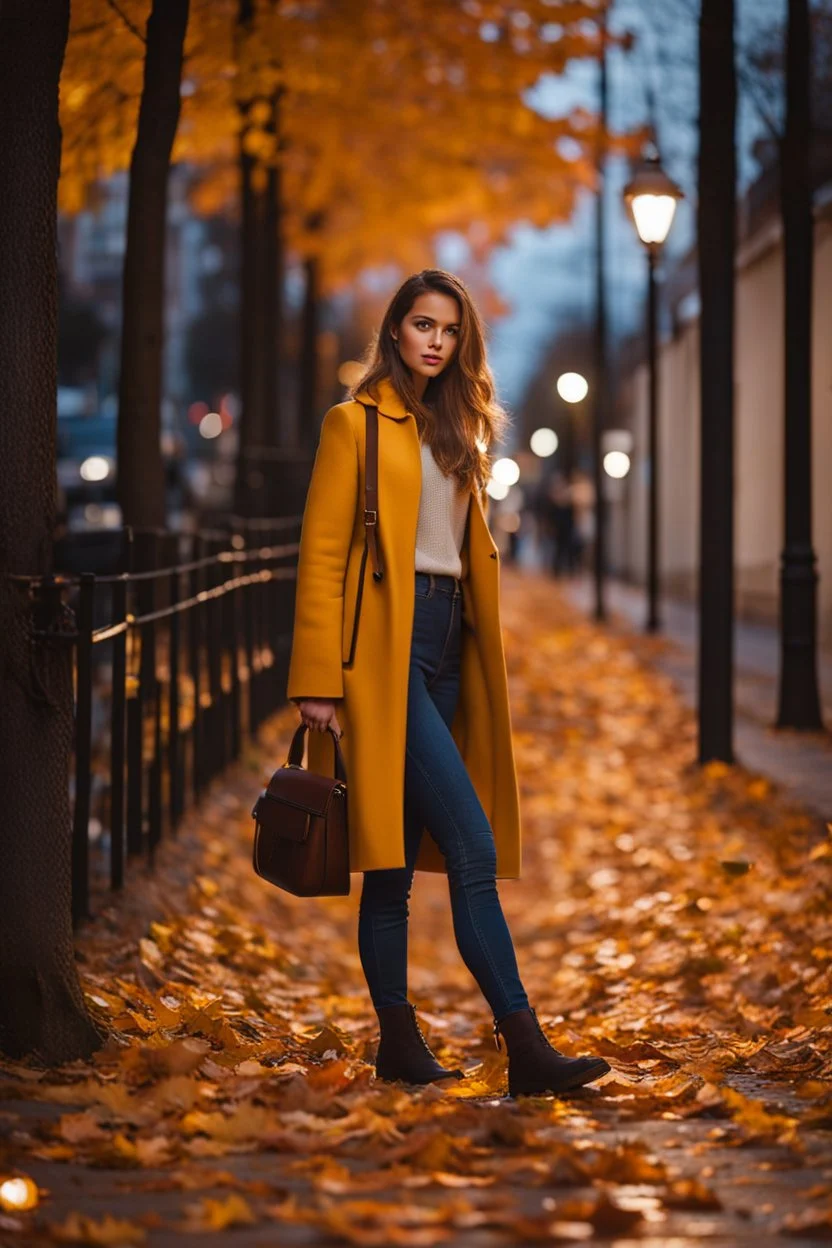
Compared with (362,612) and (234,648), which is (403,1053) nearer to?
(362,612)

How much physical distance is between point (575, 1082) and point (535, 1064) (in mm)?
107

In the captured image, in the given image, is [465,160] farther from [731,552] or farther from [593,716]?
[731,552]

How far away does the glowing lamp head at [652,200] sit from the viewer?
1442 cm

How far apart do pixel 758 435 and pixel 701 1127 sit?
2343 cm

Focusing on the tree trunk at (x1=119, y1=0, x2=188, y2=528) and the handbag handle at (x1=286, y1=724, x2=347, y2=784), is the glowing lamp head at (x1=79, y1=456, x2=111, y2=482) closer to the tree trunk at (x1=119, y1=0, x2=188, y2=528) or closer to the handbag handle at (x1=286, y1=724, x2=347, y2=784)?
the tree trunk at (x1=119, y1=0, x2=188, y2=528)

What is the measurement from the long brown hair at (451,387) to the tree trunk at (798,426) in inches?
332

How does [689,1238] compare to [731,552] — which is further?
[731,552]

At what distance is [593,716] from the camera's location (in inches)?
698

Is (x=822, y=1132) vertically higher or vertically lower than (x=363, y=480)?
lower

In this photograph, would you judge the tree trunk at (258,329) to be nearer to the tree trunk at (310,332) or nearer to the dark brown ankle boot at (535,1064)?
the tree trunk at (310,332)

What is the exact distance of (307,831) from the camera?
5.29m

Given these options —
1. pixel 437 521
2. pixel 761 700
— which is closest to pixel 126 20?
pixel 437 521

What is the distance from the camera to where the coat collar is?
17.6 feet

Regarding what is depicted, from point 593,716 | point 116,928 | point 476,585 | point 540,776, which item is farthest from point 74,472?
point 476,585
